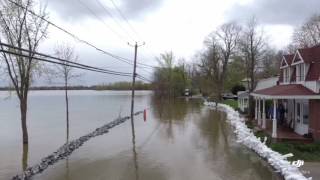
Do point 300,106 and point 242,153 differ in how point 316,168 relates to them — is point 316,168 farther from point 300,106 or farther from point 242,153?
point 300,106

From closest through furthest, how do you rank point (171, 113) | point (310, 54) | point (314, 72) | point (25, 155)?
point (25, 155) → point (314, 72) → point (310, 54) → point (171, 113)

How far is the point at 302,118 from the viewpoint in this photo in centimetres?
2402

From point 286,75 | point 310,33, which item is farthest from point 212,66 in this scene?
point 286,75

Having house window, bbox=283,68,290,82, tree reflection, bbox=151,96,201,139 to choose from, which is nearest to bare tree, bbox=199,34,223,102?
tree reflection, bbox=151,96,201,139

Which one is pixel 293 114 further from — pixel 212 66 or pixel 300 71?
pixel 212 66

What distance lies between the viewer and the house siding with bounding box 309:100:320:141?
2145 centimetres

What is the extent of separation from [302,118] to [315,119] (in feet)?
7.60

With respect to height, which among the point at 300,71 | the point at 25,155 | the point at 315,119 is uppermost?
the point at 300,71

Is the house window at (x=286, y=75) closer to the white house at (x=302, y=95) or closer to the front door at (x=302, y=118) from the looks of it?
the white house at (x=302, y=95)

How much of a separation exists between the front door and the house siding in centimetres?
101

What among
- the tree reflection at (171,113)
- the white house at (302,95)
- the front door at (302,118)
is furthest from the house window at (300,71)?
the tree reflection at (171,113)

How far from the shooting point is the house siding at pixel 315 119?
70.4 ft

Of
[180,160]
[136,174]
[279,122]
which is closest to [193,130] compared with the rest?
[279,122]

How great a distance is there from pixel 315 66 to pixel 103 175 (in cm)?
1331
